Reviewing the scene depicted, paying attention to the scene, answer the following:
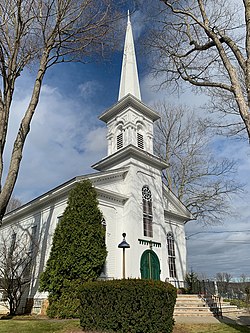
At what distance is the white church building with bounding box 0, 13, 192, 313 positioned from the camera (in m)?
15.7

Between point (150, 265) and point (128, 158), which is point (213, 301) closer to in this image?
point (150, 265)

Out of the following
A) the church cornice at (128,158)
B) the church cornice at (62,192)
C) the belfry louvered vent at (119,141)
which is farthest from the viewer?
the belfry louvered vent at (119,141)

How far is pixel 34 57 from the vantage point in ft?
35.0

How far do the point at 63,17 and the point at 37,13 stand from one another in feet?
2.74

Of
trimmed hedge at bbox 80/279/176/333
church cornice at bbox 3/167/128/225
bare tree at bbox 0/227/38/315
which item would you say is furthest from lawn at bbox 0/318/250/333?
church cornice at bbox 3/167/128/225

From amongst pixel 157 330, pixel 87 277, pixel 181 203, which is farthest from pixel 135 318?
pixel 181 203

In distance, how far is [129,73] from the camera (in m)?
22.2

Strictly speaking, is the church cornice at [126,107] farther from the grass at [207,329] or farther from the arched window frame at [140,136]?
the grass at [207,329]

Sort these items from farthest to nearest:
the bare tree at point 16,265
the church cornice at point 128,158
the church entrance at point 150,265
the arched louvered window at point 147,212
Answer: the church cornice at point 128,158 < the arched louvered window at point 147,212 < the church entrance at point 150,265 < the bare tree at point 16,265

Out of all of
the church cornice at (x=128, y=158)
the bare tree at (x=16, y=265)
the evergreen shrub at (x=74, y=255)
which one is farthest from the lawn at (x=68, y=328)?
the church cornice at (x=128, y=158)

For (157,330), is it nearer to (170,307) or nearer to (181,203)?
(170,307)

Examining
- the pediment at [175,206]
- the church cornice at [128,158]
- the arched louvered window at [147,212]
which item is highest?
the church cornice at [128,158]

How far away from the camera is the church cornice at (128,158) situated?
58.8 feet

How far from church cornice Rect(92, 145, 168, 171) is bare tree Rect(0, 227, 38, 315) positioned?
596 centimetres
